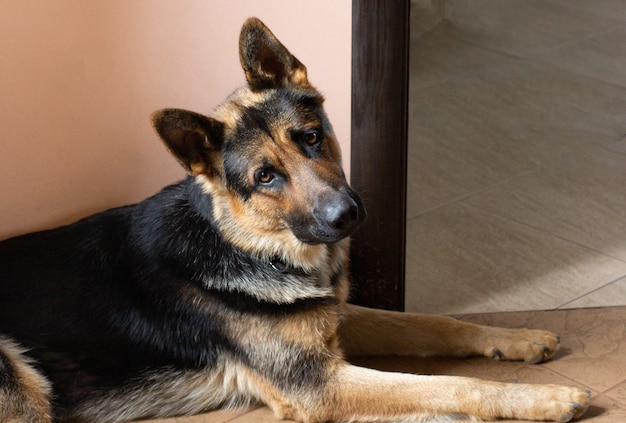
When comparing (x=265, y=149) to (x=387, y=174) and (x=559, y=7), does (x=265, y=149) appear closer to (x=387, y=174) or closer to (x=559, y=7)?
(x=387, y=174)

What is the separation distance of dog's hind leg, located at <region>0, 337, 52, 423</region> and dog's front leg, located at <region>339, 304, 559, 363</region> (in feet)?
3.36

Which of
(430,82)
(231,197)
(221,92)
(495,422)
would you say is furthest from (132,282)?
(430,82)

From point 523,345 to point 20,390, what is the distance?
1659 mm

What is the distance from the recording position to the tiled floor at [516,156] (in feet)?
11.8

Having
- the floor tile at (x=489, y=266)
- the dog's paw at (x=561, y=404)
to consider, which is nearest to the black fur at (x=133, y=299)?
the dog's paw at (x=561, y=404)

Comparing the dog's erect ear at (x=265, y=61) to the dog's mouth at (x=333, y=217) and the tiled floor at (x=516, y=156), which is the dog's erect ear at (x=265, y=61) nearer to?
the dog's mouth at (x=333, y=217)

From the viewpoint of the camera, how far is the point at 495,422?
8.98 feet

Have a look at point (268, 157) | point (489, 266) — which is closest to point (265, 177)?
point (268, 157)

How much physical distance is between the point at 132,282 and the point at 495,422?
122cm

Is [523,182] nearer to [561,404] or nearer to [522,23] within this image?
[522,23]

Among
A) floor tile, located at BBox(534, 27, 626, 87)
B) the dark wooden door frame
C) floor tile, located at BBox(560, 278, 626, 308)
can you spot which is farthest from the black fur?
floor tile, located at BBox(534, 27, 626, 87)

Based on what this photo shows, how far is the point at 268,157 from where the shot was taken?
259 centimetres

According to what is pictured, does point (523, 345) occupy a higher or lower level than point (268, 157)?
lower

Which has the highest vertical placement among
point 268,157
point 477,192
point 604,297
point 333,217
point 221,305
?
point 268,157
